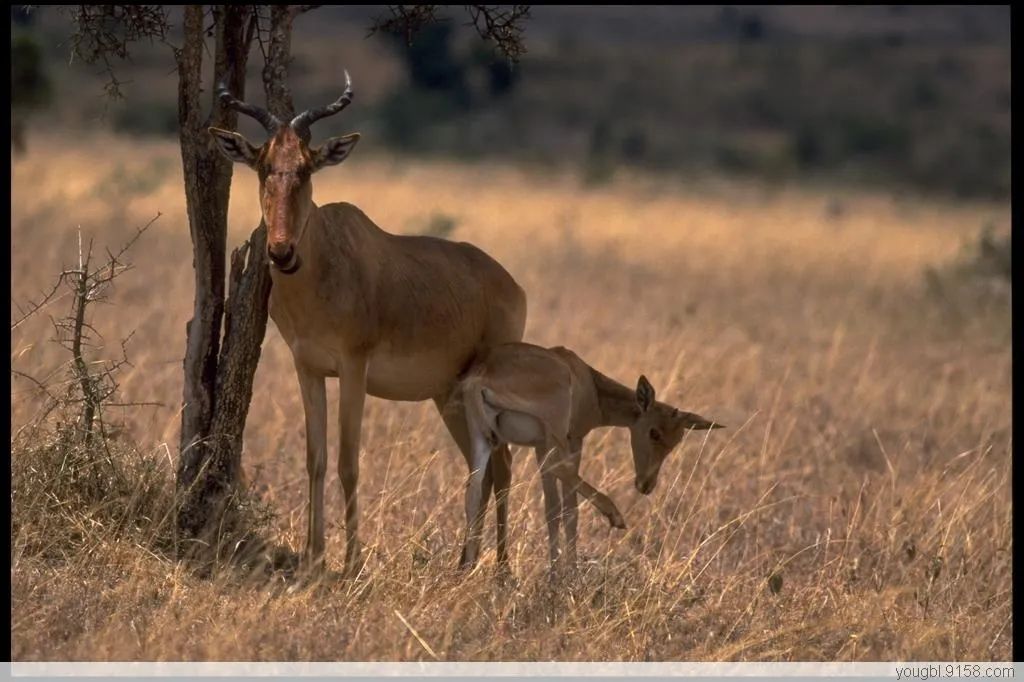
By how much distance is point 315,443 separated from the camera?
7.62 metres

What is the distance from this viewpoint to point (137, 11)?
26.1 ft

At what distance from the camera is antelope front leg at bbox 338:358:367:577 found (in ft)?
24.4

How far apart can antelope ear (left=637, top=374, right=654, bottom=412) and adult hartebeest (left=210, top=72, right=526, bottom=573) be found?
0.74 metres

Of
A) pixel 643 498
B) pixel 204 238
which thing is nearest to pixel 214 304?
pixel 204 238

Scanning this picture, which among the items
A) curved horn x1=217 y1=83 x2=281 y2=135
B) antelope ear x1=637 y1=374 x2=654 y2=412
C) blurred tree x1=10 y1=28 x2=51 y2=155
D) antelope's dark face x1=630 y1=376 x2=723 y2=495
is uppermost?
blurred tree x1=10 y1=28 x2=51 y2=155

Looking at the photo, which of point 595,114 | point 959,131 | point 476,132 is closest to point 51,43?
point 476,132

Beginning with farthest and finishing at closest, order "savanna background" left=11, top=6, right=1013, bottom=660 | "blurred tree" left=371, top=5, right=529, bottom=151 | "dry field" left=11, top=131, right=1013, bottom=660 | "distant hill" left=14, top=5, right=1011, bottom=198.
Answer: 1. "distant hill" left=14, top=5, right=1011, bottom=198
2. "blurred tree" left=371, top=5, right=529, bottom=151
3. "savanna background" left=11, top=6, right=1013, bottom=660
4. "dry field" left=11, top=131, right=1013, bottom=660

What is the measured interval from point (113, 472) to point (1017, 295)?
15.8 ft

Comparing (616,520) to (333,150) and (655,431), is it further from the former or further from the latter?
(333,150)

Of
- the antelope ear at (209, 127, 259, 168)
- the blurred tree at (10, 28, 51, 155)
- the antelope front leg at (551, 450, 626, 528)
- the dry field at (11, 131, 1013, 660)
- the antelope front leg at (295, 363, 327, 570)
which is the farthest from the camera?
the blurred tree at (10, 28, 51, 155)

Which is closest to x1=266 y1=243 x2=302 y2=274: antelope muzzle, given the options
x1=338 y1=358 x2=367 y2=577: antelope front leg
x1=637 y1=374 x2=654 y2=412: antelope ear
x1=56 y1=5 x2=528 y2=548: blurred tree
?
x1=56 y1=5 x2=528 y2=548: blurred tree

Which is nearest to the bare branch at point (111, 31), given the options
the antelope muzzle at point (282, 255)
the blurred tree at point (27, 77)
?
the antelope muzzle at point (282, 255)

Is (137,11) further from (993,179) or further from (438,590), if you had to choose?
(993,179)

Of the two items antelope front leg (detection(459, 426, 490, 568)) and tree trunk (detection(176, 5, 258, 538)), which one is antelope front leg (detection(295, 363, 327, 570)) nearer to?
tree trunk (detection(176, 5, 258, 538))
